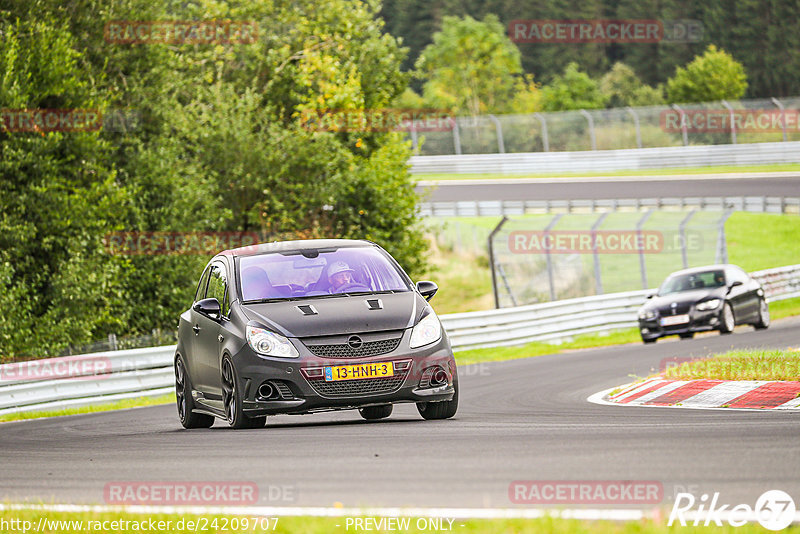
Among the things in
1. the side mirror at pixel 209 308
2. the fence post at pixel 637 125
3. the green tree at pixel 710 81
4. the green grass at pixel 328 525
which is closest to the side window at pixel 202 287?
the side mirror at pixel 209 308

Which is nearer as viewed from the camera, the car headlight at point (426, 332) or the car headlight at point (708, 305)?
the car headlight at point (426, 332)

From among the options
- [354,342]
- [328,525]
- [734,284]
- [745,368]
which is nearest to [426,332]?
[354,342]

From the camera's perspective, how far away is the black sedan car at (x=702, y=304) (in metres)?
21.0

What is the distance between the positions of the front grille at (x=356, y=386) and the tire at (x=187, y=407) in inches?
86.0

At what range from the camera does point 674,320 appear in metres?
21.1

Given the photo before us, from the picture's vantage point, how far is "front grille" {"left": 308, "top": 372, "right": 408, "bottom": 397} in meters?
9.27

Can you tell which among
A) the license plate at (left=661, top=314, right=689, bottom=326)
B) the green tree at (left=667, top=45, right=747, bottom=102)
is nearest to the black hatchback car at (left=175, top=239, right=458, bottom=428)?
the license plate at (left=661, top=314, right=689, bottom=326)

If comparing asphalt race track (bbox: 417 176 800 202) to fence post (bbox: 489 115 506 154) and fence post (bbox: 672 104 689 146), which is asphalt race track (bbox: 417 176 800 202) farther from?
fence post (bbox: 672 104 689 146)

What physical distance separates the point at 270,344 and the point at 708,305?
43.7 feet

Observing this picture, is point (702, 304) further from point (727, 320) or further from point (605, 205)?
point (605, 205)

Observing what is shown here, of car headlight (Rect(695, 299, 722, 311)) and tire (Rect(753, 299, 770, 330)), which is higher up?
car headlight (Rect(695, 299, 722, 311))

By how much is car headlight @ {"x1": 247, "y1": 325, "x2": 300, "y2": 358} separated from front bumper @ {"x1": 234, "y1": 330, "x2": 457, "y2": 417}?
5cm

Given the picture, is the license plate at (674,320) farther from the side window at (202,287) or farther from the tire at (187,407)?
the tire at (187,407)

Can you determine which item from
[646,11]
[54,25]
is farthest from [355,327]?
[646,11]
